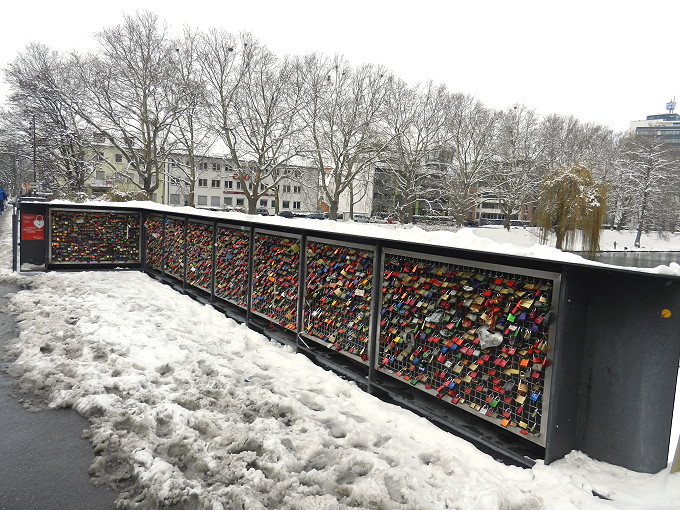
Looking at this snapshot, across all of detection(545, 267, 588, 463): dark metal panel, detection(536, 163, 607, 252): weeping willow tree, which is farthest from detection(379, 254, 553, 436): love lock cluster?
detection(536, 163, 607, 252): weeping willow tree

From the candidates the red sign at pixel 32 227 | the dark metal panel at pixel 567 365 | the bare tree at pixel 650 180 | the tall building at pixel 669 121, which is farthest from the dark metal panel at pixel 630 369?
the tall building at pixel 669 121

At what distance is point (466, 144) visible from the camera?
155 ft

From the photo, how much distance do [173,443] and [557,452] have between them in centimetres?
298

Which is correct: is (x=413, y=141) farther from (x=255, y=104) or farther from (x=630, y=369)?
(x=630, y=369)

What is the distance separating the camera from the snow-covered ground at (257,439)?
11.1ft

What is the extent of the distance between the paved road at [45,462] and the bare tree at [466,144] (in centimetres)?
4291

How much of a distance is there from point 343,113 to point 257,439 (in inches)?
1584

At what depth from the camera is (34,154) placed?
3194 cm

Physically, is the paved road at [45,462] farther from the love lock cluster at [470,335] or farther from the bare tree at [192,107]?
the bare tree at [192,107]

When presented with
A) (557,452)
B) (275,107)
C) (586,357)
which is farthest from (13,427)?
(275,107)

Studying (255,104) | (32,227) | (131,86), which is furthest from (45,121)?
(32,227)

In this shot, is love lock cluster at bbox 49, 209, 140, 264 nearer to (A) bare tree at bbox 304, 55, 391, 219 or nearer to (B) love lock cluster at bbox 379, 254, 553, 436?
(B) love lock cluster at bbox 379, 254, 553, 436

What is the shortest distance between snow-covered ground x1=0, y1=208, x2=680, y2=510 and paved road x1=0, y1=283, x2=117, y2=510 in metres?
0.13

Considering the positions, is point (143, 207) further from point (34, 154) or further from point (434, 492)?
point (34, 154)
